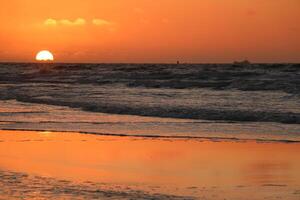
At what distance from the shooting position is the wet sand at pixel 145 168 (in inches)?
343

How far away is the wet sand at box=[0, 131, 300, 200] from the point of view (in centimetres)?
872

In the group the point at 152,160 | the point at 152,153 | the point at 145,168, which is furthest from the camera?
the point at 152,153

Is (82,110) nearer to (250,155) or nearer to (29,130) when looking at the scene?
(29,130)

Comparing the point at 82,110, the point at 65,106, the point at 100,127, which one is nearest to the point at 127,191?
the point at 100,127

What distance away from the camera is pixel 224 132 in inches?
627

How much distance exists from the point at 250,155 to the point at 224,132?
3.82 meters

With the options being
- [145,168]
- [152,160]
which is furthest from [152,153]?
[145,168]

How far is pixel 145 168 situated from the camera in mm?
10594

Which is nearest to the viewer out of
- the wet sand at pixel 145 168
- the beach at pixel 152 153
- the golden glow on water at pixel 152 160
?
the wet sand at pixel 145 168

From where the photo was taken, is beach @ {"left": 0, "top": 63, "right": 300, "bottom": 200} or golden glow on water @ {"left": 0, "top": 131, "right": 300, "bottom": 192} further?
golden glow on water @ {"left": 0, "top": 131, "right": 300, "bottom": 192}

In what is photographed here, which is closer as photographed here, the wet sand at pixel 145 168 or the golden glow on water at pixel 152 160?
the wet sand at pixel 145 168

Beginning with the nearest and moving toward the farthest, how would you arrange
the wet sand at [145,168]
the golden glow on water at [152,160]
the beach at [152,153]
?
the wet sand at [145,168] < the beach at [152,153] < the golden glow on water at [152,160]

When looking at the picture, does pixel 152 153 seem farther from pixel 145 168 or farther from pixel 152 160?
pixel 145 168

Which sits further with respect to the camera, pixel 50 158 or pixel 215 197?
pixel 50 158
